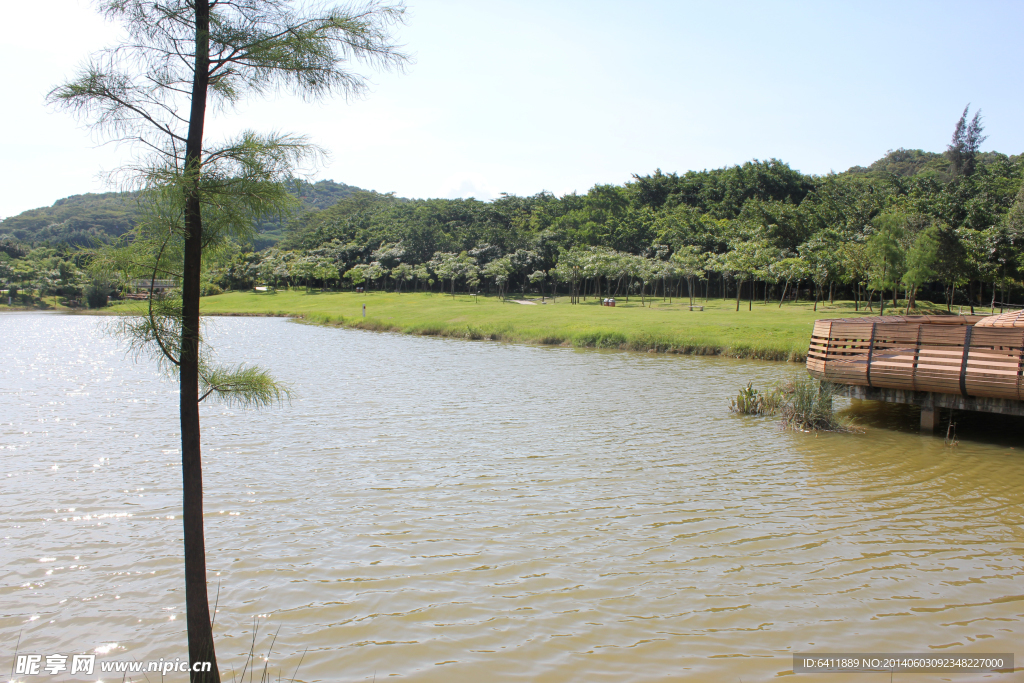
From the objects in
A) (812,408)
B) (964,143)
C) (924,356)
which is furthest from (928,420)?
(964,143)

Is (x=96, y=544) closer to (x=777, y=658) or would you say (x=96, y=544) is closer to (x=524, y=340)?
(x=777, y=658)

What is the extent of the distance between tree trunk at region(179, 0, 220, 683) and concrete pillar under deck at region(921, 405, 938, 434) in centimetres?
1505

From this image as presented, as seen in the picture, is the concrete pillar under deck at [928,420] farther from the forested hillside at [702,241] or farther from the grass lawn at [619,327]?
the forested hillside at [702,241]

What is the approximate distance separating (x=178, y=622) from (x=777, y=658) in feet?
18.2

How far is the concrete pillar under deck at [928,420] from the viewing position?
46.8 ft

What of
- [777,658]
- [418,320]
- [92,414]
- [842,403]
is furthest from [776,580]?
[418,320]

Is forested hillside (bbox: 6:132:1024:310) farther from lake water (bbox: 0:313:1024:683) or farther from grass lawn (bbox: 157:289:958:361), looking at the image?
lake water (bbox: 0:313:1024:683)

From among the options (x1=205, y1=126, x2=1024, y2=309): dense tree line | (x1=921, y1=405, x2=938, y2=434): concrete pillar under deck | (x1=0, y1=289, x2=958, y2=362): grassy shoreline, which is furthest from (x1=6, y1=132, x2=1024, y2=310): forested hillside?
(x1=921, y1=405, x2=938, y2=434): concrete pillar under deck

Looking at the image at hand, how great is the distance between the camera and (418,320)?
161 ft

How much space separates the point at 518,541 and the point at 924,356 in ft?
33.4

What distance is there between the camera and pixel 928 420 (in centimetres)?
1433

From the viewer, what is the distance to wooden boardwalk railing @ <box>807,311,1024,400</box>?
1215 cm

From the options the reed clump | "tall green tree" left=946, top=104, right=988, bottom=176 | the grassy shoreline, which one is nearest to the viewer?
the reed clump

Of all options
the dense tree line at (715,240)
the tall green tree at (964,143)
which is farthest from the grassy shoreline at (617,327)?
the tall green tree at (964,143)
